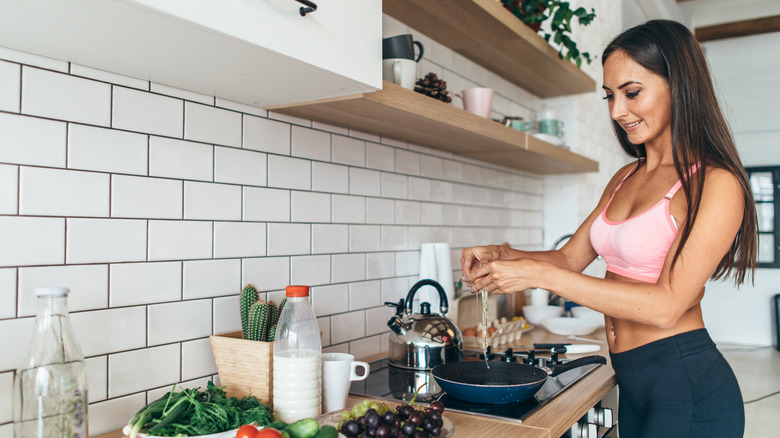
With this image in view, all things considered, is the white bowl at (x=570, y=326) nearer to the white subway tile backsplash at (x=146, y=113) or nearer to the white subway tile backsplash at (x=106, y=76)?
the white subway tile backsplash at (x=146, y=113)

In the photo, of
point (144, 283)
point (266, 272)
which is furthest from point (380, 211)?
point (144, 283)

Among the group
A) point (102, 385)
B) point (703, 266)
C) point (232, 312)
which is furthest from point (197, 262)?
point (703, 266)

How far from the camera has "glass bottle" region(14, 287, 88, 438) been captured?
92 cm

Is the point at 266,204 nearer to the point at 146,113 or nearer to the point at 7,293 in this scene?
the point at 146,113

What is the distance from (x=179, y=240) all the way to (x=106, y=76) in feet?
1.27

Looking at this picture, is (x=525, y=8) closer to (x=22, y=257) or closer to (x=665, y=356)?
(x=665, y=356)

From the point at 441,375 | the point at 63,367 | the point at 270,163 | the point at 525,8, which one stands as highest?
the point at 525,8

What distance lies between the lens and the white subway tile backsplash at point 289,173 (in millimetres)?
1598

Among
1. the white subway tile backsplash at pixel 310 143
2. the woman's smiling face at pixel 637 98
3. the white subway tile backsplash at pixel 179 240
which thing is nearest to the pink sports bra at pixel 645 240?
the woman's smiling face at pixel 637 98

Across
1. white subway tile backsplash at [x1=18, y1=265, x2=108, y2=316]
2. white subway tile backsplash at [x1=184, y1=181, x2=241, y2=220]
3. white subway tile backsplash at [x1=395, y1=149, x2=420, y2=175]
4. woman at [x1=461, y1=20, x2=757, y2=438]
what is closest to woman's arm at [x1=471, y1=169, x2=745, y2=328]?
woman at [x1=461, y1=20, x2=757, y2=438]

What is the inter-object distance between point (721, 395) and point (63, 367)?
1475 millimetres

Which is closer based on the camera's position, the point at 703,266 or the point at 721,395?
the point at 703,266

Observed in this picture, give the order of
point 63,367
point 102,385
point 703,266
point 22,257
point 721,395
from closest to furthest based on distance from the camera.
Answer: point 63,367 → point 22,257 → point 102,385 → point 703,266 → point 721,395

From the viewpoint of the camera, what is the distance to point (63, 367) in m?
0.94
